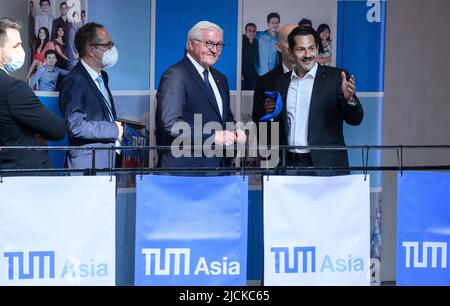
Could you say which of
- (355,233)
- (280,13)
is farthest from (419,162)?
(355,233)

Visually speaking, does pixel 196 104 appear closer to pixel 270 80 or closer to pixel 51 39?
pixel 270 80

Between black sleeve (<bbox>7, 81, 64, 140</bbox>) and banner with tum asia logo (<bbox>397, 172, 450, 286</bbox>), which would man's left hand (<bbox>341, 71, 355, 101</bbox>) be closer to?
banner with tum asia logo (<bbox>397, 172, 450, 286</bbox>)

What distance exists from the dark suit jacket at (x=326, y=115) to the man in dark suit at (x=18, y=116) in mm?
1680

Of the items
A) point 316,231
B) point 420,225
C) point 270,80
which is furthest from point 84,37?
point 420,225

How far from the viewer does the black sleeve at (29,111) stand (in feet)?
13.3

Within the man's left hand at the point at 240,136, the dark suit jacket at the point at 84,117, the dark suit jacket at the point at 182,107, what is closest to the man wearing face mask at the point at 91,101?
the dark suit jacket at the point at 84,117

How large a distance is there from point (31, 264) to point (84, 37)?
164 cm

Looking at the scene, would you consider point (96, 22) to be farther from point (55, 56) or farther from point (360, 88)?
point (360, 88)

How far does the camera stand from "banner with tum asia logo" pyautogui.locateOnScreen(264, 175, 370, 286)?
4.09 metres

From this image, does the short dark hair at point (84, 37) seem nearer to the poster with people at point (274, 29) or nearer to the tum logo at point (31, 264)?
the poster with people at point (274, 29)

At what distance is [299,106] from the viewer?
513 cm

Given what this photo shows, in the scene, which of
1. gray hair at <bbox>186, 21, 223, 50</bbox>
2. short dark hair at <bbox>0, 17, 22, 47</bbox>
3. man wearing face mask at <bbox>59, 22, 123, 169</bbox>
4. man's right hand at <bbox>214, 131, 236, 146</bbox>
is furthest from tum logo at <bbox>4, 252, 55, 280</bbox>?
gray hair at <bbox>186, 21, 223, 50</bbox>

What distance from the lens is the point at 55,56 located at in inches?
191

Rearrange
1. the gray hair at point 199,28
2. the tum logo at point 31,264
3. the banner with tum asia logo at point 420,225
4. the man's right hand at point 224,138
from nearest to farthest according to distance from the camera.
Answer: the tum logo at point 31,264 → the banner with tum asia logo at point 420,225 → the man's right hand at point 224,138 → the gray hair at point 199,28
